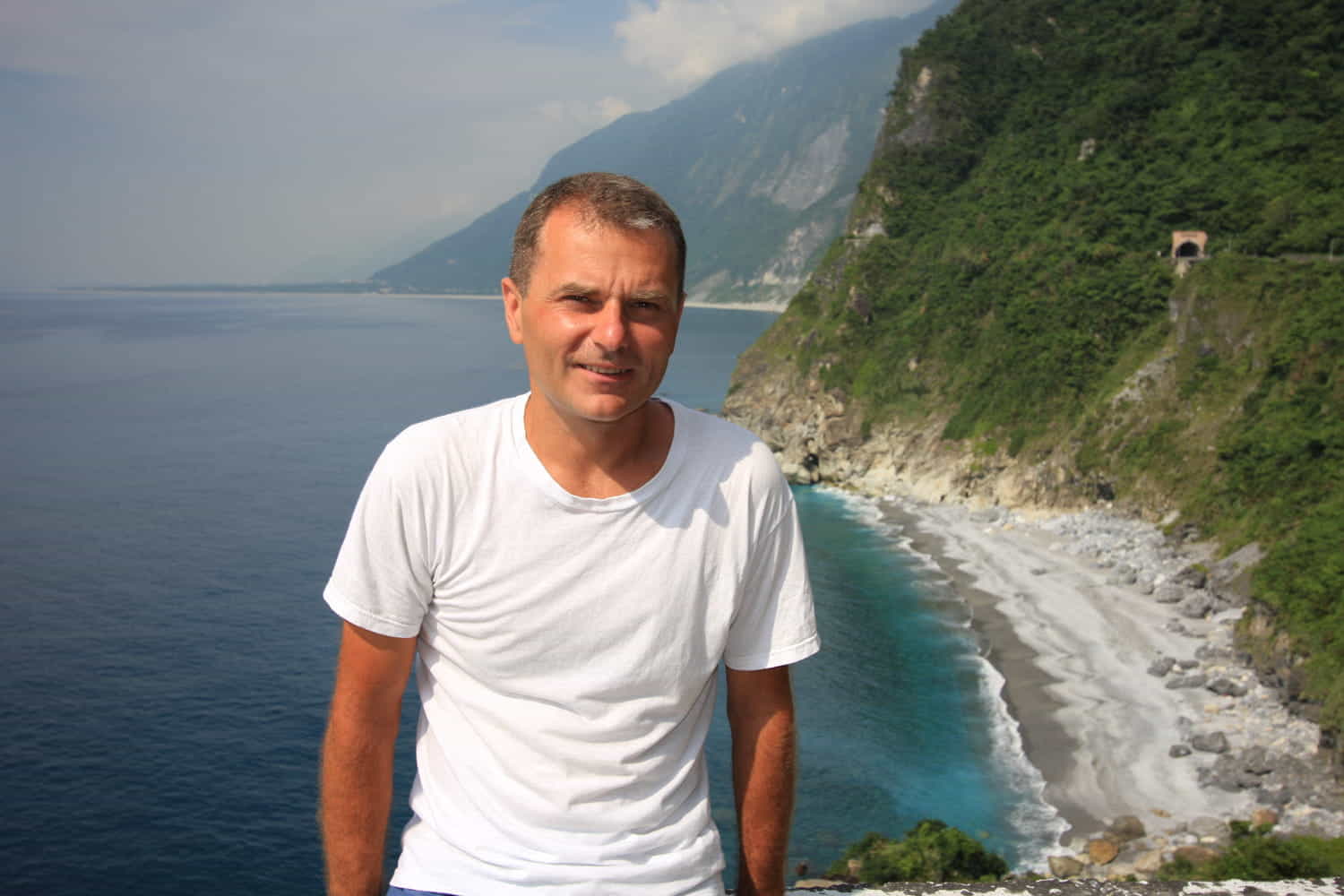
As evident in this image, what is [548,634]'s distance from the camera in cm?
221

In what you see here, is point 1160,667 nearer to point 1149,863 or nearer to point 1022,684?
point 1022,684

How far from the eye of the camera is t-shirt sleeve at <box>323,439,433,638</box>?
217 centimetres

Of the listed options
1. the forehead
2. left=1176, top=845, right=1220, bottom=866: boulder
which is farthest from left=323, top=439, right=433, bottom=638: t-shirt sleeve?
Answer: left=1176, top=845, right=1220, bottom=866: boulder

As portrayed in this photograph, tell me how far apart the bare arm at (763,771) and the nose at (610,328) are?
2.76 feet

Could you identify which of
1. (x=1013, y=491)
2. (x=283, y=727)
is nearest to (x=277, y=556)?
(x=283, y=727)

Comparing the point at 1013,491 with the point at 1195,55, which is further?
the point at 1195,55

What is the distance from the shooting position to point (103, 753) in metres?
23.3

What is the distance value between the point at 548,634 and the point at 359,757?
0.55m

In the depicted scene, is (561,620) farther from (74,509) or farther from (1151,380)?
(74,509)

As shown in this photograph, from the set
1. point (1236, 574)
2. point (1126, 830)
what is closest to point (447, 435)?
point (1126, 830)

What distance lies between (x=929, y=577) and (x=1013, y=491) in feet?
29.3

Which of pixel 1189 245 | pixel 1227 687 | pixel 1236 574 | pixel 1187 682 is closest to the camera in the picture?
pixel 1227 687

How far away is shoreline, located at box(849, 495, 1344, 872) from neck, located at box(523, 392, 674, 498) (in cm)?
2013

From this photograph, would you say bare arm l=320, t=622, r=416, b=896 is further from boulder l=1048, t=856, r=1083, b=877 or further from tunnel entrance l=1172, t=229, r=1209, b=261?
tunnel entrance l=1172, t=229, r=1209, b=261
